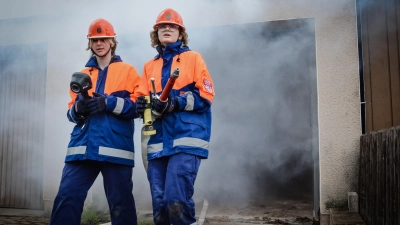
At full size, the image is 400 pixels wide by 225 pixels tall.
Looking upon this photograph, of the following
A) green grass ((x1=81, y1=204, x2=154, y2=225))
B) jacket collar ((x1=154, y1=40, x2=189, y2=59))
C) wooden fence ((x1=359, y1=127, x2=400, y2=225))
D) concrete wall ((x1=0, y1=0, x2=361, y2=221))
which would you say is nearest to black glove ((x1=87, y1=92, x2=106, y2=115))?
jacket collar ((x1=154, y1=40, x2=189, y2=59))

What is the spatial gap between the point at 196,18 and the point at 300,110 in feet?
11.4

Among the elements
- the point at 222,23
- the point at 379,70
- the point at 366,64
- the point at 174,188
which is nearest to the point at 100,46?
the point at 174,188

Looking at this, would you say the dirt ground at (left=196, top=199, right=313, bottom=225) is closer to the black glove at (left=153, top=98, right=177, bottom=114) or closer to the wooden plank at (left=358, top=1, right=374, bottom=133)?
the wooden plank at (left=358, top=1, right=374, bottom=133)

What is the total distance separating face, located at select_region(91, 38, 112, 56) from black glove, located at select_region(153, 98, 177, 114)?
886 mm

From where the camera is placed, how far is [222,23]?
5164mm

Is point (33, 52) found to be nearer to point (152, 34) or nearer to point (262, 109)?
point (152, 34)

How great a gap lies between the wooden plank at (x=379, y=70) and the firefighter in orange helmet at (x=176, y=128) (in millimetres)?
2427

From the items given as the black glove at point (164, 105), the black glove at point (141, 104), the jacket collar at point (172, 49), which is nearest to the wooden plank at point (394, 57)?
the jacket collar at point (172, 49)

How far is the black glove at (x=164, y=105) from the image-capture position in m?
2.83

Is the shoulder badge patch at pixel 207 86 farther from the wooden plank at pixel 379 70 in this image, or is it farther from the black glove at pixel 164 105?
the wooden plank at pixel 379 70

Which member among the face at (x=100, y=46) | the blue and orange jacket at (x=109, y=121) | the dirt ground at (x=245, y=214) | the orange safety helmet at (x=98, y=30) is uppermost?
the orange safety helmet at (x=98, y=30)

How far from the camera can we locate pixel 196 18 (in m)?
5.28

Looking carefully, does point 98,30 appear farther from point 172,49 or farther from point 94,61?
point 172,49

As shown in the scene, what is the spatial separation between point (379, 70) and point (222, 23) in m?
1.93
